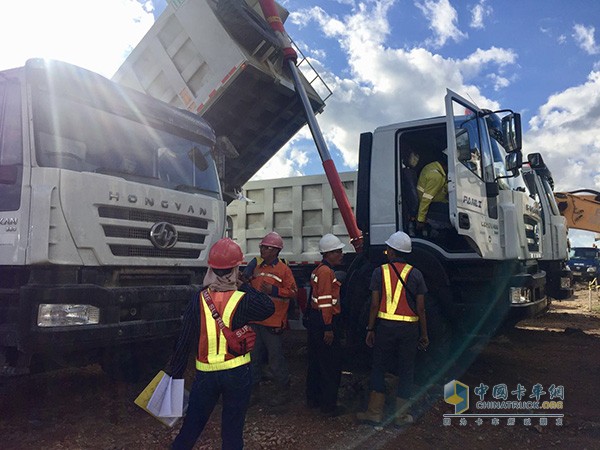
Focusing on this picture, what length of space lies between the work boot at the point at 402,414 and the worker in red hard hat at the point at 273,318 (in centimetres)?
99

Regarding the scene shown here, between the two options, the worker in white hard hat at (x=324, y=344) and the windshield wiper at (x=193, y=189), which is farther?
the windshield wiper at (x=193, y=189)

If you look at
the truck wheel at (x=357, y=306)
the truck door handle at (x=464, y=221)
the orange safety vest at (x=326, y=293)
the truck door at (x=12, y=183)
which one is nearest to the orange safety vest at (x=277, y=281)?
the orange safety vest at (x=326, y=293)

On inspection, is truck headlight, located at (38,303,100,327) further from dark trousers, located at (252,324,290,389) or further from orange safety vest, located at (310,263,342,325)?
orange safety vest, located at (310,263,342,325)

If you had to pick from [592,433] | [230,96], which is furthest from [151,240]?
[592,433]

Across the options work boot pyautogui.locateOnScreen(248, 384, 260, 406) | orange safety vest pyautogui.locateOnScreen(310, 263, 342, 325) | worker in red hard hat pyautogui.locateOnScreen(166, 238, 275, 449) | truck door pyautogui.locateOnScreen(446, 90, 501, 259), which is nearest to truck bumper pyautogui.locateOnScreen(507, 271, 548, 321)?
truck door pyautogui.locateOnScreen(446, 90, 501, 259)

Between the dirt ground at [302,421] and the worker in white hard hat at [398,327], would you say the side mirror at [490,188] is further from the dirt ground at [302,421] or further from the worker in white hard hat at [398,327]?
the dirt ground at [302,421]

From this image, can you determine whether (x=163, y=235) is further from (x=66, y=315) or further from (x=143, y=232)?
(x=66, y=315)

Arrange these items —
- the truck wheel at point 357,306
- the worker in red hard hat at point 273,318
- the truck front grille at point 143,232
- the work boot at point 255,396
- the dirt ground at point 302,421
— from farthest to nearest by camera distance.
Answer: the truck wheel at point 357,306 < the work boot at point 255,396 < the worker in red hard hat at point 273,318 < the truck front grille at point 143,232 < the dirt ground at point 302,421

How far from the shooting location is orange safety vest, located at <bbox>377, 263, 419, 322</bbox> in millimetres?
3939

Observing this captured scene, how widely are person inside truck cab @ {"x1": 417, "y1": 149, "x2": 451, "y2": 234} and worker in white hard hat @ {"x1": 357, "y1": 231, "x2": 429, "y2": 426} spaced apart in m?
0.83

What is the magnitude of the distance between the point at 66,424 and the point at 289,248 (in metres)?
3.76

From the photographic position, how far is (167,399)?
254 cm

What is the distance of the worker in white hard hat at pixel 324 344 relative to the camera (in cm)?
420

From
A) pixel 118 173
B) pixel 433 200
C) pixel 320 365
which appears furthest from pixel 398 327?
pixel 118 173
